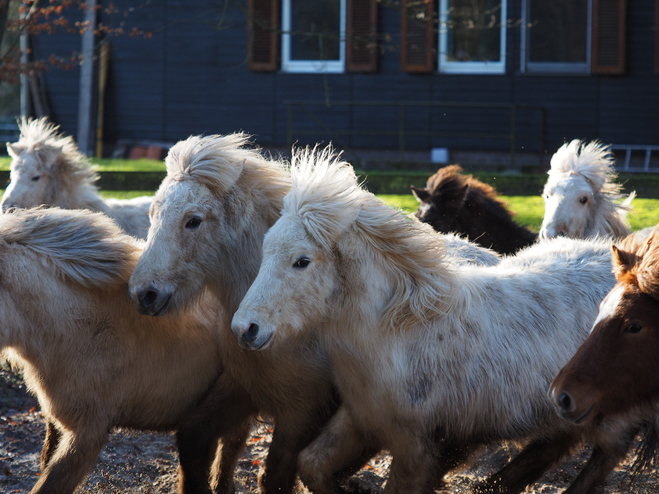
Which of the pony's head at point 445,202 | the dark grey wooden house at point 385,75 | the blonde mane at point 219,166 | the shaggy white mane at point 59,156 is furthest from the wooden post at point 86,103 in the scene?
the blonde mane at point 219,166

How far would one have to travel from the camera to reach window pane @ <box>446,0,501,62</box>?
536 inches

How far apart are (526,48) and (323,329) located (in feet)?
38.3

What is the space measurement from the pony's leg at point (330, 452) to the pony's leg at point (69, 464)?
3.09ft

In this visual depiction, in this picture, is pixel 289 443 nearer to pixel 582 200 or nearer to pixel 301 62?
pixel 582 200

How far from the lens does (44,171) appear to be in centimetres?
663

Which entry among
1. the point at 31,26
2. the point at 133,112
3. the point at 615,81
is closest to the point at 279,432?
the point at 31,26

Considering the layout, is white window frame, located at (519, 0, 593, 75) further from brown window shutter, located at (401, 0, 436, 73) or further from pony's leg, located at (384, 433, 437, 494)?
pony's leg, located at (384, 433, 437, 494)

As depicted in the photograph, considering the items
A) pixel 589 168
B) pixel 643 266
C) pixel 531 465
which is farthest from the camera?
pixel 589 168

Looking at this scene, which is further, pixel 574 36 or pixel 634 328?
pixel 574 36

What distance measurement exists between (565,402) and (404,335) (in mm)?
779

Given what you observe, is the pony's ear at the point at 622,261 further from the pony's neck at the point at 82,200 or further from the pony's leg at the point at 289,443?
the pony's neck at the point at 82,200

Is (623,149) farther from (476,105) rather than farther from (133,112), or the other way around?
(133,112)

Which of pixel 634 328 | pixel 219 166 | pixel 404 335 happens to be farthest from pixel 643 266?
pixel 219 166

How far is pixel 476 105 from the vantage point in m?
A: 13.5
